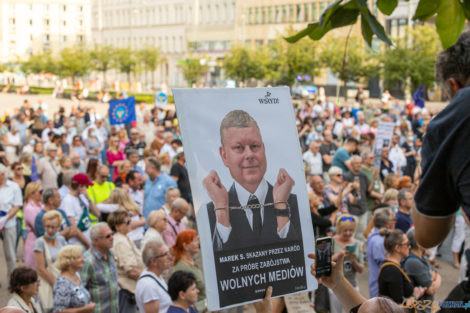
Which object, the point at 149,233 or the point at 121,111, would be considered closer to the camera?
the point at 149,233

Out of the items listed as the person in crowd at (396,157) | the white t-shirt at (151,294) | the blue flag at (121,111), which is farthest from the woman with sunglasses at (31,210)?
the blue flag at (121,111)

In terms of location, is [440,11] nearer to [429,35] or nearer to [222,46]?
[429,35]

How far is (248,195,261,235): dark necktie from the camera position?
2.88 metres

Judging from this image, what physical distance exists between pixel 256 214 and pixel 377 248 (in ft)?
15.1

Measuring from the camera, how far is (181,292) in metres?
5.58

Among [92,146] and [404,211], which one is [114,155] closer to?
[92,146]

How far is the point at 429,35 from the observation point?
1821 inches

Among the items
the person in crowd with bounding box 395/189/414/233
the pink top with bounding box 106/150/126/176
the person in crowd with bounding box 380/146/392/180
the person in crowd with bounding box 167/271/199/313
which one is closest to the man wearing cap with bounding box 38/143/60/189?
the pink top with bounding box 106/150/126/176

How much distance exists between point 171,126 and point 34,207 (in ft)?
31.4

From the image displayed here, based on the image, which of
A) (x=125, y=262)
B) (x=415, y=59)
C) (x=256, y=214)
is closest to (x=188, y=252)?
(x=125, y=262)

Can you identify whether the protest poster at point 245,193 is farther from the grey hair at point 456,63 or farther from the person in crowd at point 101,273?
the person in crowd at point 101,273

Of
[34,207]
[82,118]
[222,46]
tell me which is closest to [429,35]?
[82,118]

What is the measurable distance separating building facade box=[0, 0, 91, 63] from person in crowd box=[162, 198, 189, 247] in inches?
3685

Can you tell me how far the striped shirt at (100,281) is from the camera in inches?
256
